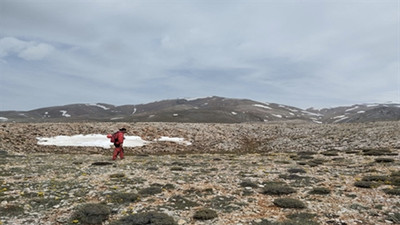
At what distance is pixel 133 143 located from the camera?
4472 cm

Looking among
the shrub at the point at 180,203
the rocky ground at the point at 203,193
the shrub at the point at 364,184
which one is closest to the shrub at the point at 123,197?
the rocky ground at the point at 203,193

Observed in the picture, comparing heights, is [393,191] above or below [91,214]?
above

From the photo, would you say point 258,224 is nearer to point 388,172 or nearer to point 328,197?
point 328,197

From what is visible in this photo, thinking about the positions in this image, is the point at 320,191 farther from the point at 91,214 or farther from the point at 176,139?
the point at 176,139

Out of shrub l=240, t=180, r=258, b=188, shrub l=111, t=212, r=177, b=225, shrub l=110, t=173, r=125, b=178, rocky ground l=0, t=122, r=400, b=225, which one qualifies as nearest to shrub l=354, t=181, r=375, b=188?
rocky ground l=0, t=122, r=400, b=225

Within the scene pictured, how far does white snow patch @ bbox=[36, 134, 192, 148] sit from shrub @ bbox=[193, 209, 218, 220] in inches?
1291

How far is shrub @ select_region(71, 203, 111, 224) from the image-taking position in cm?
1143

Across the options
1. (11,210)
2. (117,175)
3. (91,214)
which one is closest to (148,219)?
(91,214)

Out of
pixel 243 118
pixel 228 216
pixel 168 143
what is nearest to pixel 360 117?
pixel 243 118

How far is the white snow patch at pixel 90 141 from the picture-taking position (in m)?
41.9

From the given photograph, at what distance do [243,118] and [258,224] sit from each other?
168 meters

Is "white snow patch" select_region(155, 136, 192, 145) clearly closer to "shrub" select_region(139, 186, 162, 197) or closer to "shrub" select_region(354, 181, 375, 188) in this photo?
"shrub" select_region(139, 186, 162, 197)

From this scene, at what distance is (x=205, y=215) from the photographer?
11.9m

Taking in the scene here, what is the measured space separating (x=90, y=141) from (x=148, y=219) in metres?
36.0
